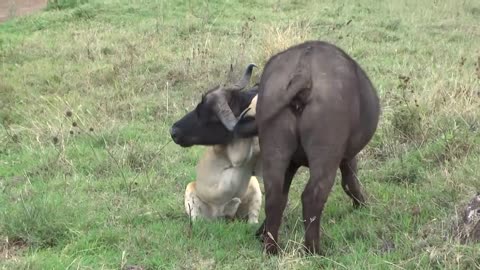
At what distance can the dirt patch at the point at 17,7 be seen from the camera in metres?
18.6

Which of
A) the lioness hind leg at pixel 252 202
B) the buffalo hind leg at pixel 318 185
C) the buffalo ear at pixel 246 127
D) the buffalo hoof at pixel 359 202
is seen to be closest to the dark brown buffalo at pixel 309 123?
the buffalo hind leg at pixel 318 185

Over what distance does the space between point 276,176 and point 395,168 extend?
7.35ft

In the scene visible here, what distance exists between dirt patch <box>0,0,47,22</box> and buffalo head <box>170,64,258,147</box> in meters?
13.6

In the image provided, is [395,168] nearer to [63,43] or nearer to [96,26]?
[63,43]

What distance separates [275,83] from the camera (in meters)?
4.66

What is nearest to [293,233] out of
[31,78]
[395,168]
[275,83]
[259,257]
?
[259,257]

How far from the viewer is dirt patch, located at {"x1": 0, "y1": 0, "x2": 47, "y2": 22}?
60.9 feet

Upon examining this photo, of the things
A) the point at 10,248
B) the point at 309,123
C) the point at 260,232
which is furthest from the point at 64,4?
the point at 309,123

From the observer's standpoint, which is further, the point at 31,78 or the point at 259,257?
the point at 31,78

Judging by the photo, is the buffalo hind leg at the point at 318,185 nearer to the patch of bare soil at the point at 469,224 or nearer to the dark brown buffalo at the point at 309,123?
the dark brown buffalo at the point at 309,123

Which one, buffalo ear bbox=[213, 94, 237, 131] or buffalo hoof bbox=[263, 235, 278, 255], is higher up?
buffalo ear bbox=[213, 94, 237, 131]

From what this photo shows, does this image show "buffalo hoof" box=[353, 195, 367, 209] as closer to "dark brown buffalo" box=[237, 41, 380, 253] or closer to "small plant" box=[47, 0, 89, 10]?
Answer: "dark brown buffalo" box=[237, 41, 380, 253]

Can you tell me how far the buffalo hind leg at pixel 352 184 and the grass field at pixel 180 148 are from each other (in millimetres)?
136

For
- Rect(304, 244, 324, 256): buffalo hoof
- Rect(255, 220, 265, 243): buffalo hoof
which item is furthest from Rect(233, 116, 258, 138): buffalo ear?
Rect(304, 244, 324, 256): buffalo hoof
